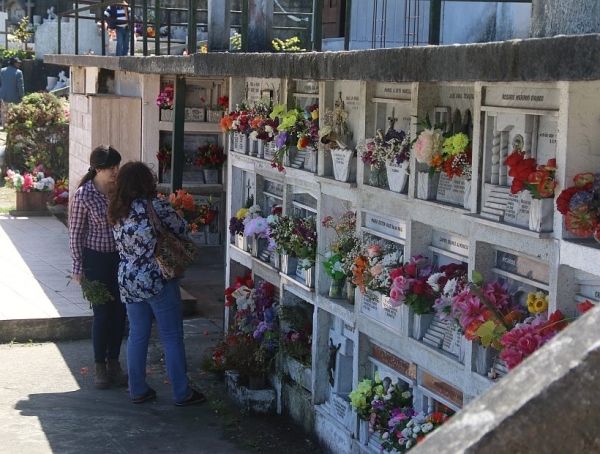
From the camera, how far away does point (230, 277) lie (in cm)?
828

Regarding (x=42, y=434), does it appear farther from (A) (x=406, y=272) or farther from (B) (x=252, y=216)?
(A) (x=406, y=272)

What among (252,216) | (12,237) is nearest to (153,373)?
(252,216)

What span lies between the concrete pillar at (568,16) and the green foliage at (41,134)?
1220 cm

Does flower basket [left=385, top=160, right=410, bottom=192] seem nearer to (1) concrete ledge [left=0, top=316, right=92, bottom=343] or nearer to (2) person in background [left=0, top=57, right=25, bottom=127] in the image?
(1) concrete ledge [left=0, top=316, right=92, bottom=343]

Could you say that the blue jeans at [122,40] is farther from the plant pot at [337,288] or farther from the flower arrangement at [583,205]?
the flower arrangement at [583,205]

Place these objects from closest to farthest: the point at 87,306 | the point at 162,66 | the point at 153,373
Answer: the point at 153,373
the point at 162,66
the point at 87,306

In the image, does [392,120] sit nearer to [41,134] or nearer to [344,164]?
[344,164]

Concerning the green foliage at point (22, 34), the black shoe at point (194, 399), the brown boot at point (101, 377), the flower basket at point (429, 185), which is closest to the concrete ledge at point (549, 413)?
A: the flower basket at point (429, 185)

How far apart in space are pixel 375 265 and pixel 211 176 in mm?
5722

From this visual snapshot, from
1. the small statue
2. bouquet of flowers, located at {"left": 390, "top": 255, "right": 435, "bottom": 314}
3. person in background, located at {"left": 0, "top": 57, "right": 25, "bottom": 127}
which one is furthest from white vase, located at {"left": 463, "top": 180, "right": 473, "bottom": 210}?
A: person in background, located at {"left": 0, "top": 57, "right": 25, "bottom": 127}

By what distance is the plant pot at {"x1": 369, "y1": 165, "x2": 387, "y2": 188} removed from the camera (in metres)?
5.90

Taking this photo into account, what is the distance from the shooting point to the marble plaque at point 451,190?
5.10m

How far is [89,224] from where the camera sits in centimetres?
734

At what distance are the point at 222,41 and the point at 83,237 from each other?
1.97 meters
